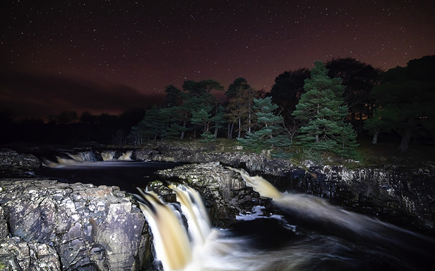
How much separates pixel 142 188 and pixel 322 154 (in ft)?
50.2

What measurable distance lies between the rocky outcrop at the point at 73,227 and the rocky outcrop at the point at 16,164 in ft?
19.8

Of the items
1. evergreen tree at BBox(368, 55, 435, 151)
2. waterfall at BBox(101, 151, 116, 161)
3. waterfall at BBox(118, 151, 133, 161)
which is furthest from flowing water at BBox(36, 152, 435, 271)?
waterfall at BBox(118, 151, 133, 161)

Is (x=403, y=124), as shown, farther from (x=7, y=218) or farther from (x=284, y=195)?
(x=7, y=218)

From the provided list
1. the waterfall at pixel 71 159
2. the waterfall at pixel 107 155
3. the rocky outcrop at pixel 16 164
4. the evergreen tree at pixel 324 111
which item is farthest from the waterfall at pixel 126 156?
the evergreen tree at pixel 324 111

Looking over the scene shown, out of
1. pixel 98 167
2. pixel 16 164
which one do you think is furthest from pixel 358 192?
pixel 16 164

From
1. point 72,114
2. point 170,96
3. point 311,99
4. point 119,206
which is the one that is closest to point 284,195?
point 311,99

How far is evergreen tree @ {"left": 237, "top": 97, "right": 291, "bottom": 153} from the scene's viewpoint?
18.8m

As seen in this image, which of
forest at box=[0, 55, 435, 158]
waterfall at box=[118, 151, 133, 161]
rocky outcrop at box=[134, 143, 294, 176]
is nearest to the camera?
forest at box=[0, 55, 435, 158]

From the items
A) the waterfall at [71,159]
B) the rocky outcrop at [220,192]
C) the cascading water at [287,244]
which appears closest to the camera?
the cascading water at [287,244]

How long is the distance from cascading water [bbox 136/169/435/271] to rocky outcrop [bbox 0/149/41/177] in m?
8.04

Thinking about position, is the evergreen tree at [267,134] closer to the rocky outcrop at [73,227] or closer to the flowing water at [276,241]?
the flowing water at [276,241]

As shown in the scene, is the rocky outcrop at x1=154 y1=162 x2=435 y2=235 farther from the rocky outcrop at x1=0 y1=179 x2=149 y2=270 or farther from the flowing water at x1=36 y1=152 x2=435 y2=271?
the rocky outcrop at x1=0 y1=179 x2=149 y2=270

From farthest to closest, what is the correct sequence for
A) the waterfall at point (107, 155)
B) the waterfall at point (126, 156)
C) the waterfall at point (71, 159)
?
the waterfall at point (126, 156)
the waterfall at point (107, 155)
the waterfall at point (71, 159)

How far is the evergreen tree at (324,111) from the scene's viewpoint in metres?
15.7
